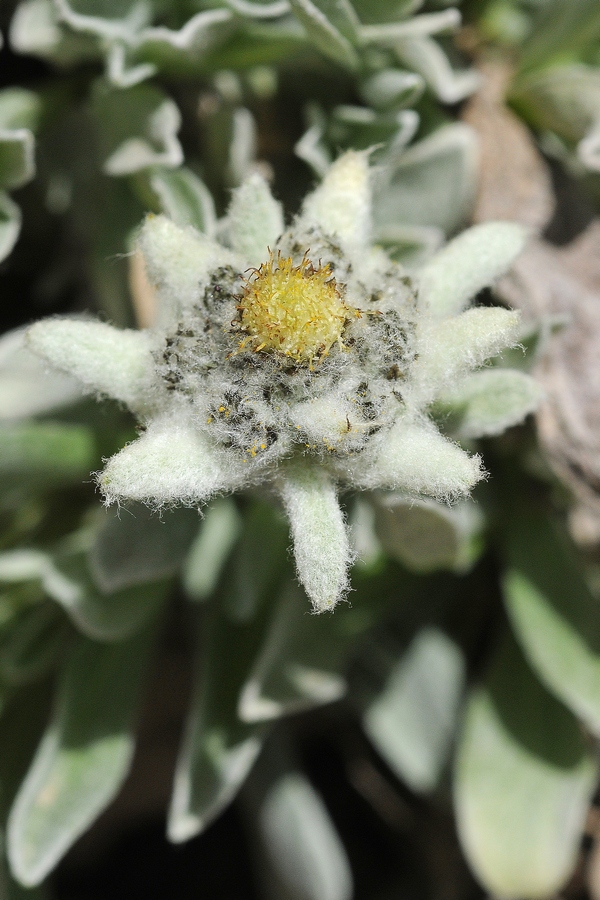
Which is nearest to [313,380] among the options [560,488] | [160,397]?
[160,397]

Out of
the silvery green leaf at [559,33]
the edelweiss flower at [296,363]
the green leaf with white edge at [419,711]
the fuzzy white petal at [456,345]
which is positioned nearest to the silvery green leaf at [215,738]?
the green leaf with white edge at [419,711]

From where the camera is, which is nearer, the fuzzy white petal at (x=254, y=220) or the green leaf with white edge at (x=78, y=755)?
the fuzzy white petal at (x=254, y=220)

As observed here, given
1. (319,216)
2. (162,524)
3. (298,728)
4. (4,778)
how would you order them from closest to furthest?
(319,216), (162,524), (4,778), (298,728)

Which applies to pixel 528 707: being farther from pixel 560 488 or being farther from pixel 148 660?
pixel 148 660

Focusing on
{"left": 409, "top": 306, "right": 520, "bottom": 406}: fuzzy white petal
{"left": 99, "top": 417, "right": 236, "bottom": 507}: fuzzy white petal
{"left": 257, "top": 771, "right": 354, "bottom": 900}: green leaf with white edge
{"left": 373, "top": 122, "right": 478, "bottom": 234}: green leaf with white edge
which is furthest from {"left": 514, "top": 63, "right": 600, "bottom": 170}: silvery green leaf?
{"left": 257, "top": 771, "right": 354, "bottom": 900}: green leaf with white edge

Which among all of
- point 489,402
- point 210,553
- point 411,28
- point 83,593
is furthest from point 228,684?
point 411,28

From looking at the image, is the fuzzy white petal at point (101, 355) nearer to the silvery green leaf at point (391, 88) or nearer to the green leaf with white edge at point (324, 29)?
the green leaf with white edge at point (324, 29)
